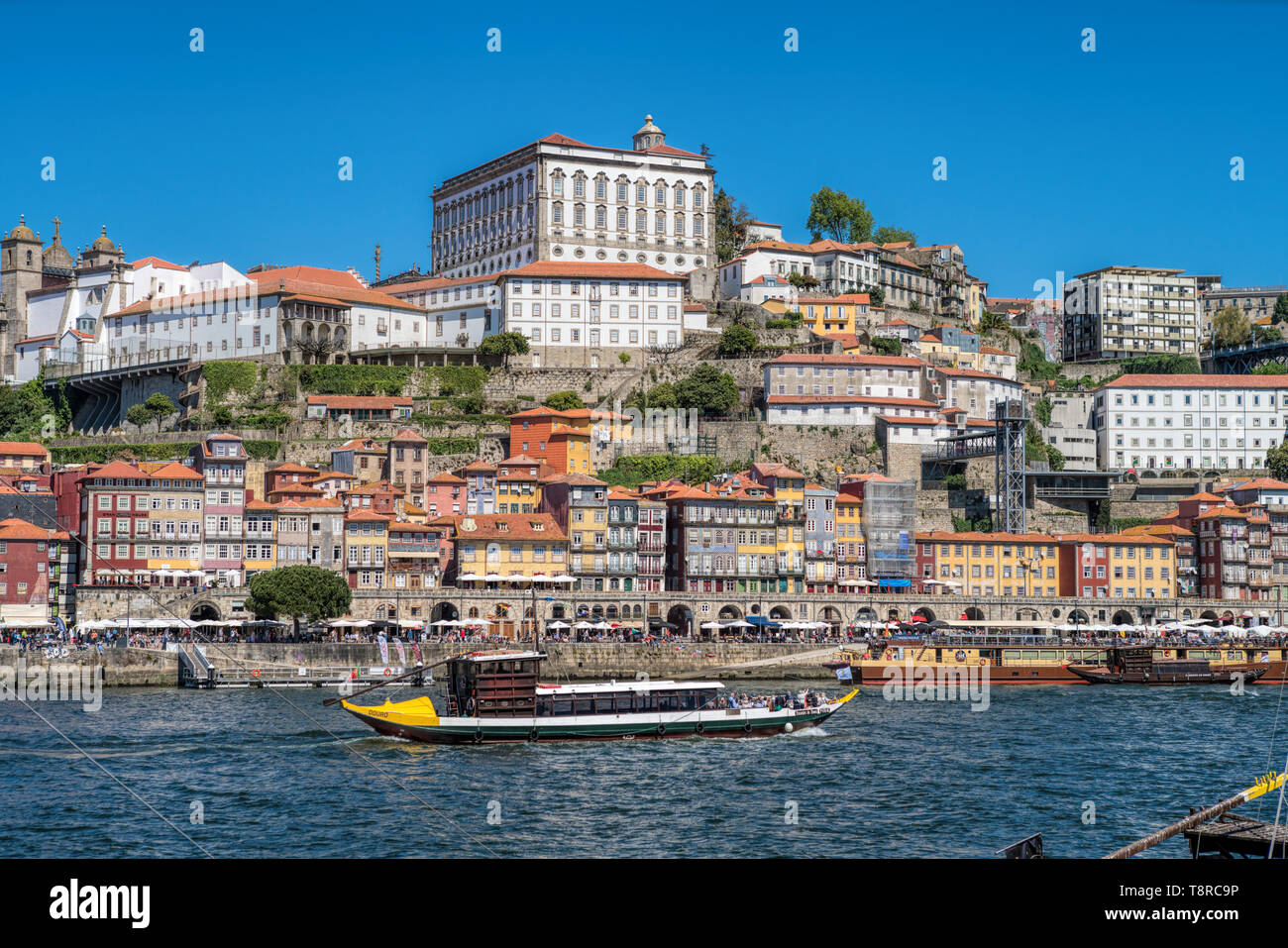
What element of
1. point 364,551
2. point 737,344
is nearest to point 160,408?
point 364,551

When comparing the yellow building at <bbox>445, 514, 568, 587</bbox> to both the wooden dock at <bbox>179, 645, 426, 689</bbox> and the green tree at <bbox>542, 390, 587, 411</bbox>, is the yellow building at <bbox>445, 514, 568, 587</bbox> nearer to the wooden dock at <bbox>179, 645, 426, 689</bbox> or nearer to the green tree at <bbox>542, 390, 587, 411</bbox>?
the wooden dock at <bbox>179, 645, 426, 689</bbox>

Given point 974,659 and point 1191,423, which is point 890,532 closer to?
point 974,659

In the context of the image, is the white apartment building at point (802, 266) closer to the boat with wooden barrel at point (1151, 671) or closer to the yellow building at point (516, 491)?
the yellow building at point (516, 491)

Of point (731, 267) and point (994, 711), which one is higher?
point (731, 267)

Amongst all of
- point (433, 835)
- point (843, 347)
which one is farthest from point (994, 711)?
point (843, 347)

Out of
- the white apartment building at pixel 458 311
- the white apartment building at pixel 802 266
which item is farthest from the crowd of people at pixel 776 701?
the white apartment building at pixel 802 266

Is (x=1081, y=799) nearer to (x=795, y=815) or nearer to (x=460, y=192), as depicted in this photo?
(x=795, y=815)
